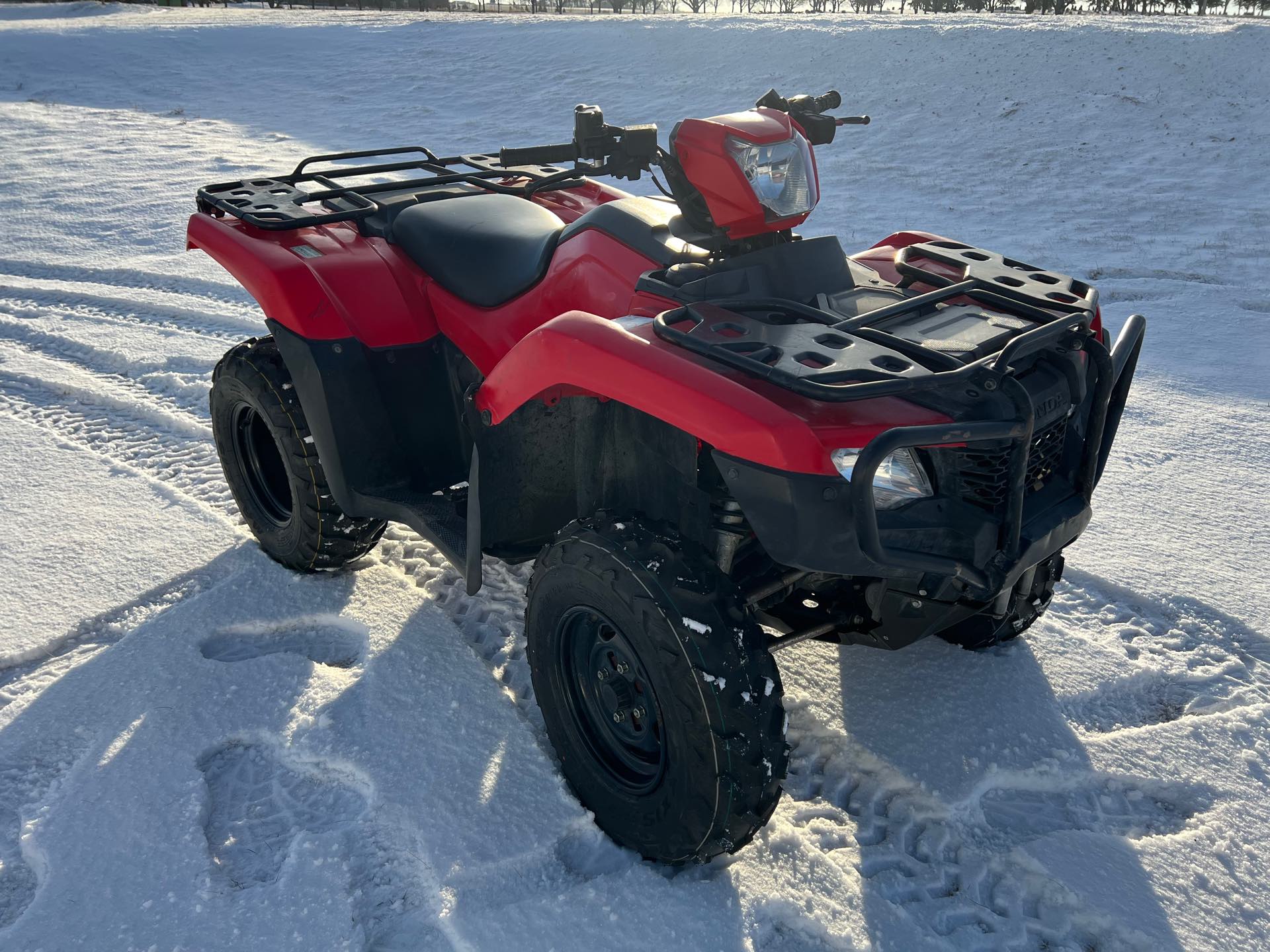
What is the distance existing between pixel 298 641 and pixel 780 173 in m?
1.93

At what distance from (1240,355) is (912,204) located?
3075 millimetres

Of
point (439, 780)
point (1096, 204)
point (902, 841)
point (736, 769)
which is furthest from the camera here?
point (1096, 204)

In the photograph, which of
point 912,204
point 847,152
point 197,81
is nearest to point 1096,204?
point 912,204

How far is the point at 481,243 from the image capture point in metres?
2.87

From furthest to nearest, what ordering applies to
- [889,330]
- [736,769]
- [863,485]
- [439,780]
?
[439,780] < [889,330] < [736,769] < [863,485]

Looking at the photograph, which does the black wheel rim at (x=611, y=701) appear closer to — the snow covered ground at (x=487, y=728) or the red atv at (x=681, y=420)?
the red atv at (x=681, y=420)

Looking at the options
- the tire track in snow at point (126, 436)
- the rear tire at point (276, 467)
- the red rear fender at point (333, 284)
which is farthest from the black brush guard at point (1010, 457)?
the tire track in snow at point (126, 436)

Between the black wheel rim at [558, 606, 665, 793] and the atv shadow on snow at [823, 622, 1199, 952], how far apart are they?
0.49 metres

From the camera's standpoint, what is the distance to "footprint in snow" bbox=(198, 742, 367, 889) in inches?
91.5

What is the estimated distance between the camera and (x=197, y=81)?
529 inches

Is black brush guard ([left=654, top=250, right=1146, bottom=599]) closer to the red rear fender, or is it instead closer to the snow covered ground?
the snow covered ground

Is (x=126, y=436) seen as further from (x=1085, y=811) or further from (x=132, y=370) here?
(x=1085, y=811)

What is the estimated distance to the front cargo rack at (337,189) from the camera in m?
3.13

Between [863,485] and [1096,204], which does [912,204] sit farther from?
[863,485]
